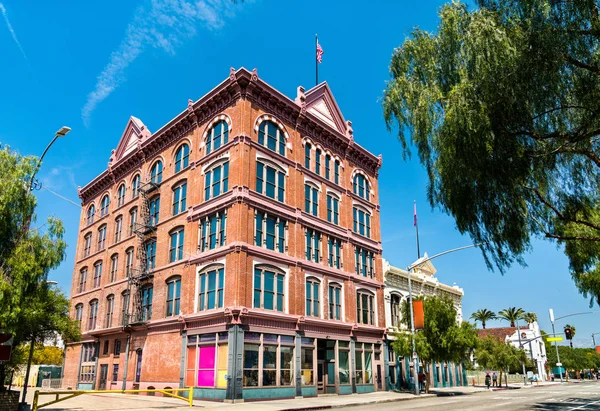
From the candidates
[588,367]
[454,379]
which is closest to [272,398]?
[454,379]

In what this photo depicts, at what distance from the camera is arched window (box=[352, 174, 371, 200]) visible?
129 ft

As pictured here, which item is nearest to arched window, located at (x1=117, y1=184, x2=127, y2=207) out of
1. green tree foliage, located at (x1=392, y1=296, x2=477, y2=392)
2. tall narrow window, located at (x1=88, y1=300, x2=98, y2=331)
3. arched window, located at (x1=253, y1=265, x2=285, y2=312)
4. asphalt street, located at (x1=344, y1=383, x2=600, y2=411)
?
tall narrow window, located at (x1=88, y1=300, x2=98, y2=331)

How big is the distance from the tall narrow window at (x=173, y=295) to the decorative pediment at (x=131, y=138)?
1405cm

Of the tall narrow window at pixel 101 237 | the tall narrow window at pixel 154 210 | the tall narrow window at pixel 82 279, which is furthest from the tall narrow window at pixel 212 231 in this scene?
the tall narrow window at pixel 82 279

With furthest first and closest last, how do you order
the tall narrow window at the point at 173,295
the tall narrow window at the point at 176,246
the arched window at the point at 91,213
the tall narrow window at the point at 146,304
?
the arched window at the point at 91,213 → the tall narrow window at the point at 146,304 → the tall narrow window at the point at 176,246 → the tall narrow window at the point at 173,295

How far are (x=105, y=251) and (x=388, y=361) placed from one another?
1017 inches

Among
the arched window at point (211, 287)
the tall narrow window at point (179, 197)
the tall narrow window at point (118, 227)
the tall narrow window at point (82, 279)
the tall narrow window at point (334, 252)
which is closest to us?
the arched window at point (211, 287)

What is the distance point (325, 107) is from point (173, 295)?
60.7ft

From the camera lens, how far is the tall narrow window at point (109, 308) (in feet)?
125

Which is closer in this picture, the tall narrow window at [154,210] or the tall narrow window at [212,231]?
the tall narrow window at [212,231]

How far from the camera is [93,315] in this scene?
41031mm

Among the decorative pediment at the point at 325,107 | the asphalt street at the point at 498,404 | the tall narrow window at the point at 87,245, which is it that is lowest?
the asphalt street at the point at 498,404

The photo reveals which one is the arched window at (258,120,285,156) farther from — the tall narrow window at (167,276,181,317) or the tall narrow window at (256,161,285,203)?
the tall narrow window at (167,276,181,317)

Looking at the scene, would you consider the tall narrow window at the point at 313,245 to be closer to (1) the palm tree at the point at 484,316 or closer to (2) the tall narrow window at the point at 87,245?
(2) the tall narrow window at the point at 87,245
